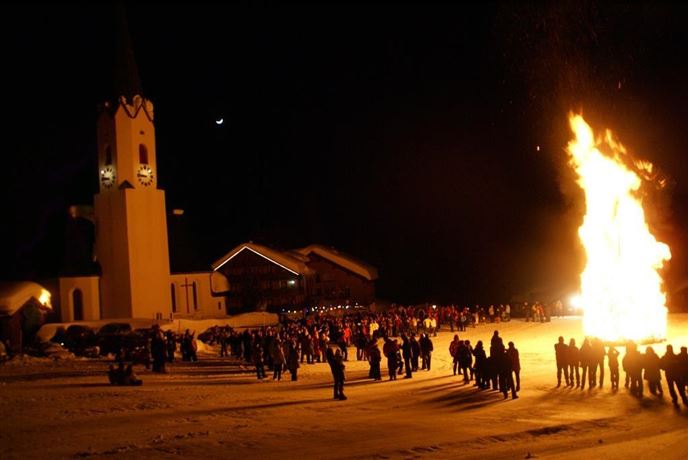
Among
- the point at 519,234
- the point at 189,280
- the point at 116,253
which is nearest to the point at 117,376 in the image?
the point at 116,253

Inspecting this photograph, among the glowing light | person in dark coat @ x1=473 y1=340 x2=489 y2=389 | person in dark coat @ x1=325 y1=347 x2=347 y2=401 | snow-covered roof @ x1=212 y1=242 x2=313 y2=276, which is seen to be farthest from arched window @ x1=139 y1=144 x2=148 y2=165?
person in dark coat @ x1=473 y1=340 x2=489 y2=389

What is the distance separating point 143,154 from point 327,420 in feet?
128

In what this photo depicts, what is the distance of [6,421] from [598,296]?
20.8 m

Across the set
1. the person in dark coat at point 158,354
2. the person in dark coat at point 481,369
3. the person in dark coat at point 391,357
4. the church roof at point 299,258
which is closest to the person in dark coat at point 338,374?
the person in dark coat at point 481,369

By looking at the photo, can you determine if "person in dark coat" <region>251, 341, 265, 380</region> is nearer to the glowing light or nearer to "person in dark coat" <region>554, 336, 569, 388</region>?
"person in dark coat" <region>554, 336, 569, 388</region>

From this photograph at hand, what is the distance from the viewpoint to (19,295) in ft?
135

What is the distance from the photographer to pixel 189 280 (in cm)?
5416

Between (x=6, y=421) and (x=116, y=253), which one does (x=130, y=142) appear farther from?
(x=6, y=421)

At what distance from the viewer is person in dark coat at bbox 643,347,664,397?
1711cm

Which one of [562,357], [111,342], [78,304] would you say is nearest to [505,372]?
[562,357]

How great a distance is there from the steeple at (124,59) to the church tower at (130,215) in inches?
4.1

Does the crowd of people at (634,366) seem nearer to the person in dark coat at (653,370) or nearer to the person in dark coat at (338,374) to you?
the person in dark coat at (653,370)

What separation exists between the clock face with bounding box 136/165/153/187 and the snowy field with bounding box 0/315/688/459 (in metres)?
27.5

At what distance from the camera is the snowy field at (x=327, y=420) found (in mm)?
12234
